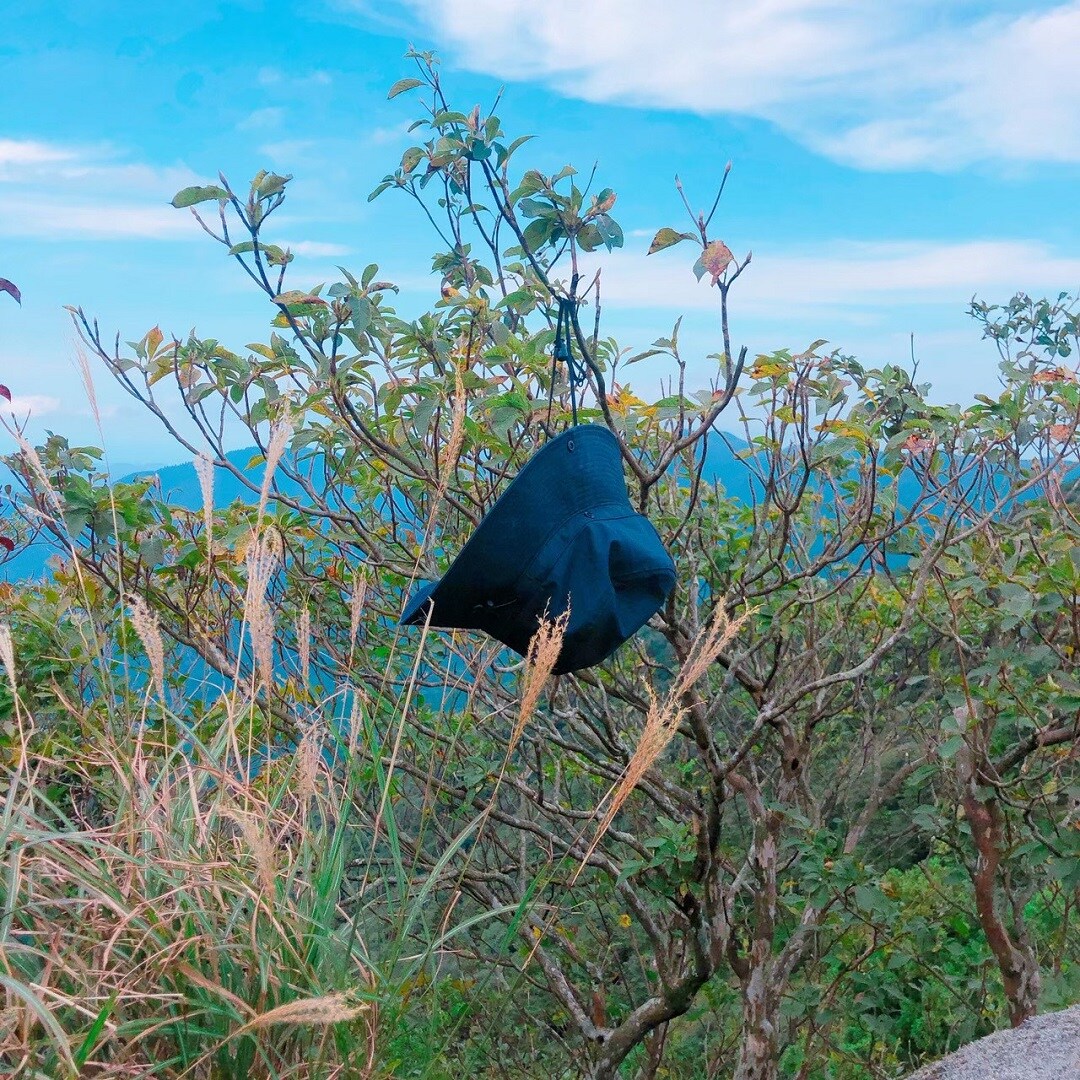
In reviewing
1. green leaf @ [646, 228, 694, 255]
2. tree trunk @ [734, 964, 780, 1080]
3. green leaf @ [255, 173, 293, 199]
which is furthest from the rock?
green leaf @ [255, 173, 293, 199]

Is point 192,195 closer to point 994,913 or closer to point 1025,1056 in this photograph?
point 1025,1056

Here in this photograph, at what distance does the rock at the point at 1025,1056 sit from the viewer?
6.15ft

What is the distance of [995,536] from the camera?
3.24 m

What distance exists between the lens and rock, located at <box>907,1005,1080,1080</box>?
1873mm

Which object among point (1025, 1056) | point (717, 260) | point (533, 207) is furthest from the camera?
point (533, 207)

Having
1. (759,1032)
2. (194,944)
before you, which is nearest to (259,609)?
(194,944)

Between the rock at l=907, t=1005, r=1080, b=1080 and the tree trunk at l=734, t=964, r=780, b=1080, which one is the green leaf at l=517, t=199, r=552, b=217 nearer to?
the rock at l=907, t=1005, r=1080, b=1080

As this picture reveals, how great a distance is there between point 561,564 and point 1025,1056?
1274 millimetres

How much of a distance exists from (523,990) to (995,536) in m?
2.56

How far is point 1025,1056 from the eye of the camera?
1956 mm

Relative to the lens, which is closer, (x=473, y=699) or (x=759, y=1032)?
(x=473, y=699)

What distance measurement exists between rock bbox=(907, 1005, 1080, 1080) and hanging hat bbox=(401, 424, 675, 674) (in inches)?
41.7

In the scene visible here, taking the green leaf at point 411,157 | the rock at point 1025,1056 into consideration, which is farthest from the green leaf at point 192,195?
the rock at point 1025,1056

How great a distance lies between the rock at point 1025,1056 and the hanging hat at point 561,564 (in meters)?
1.06
